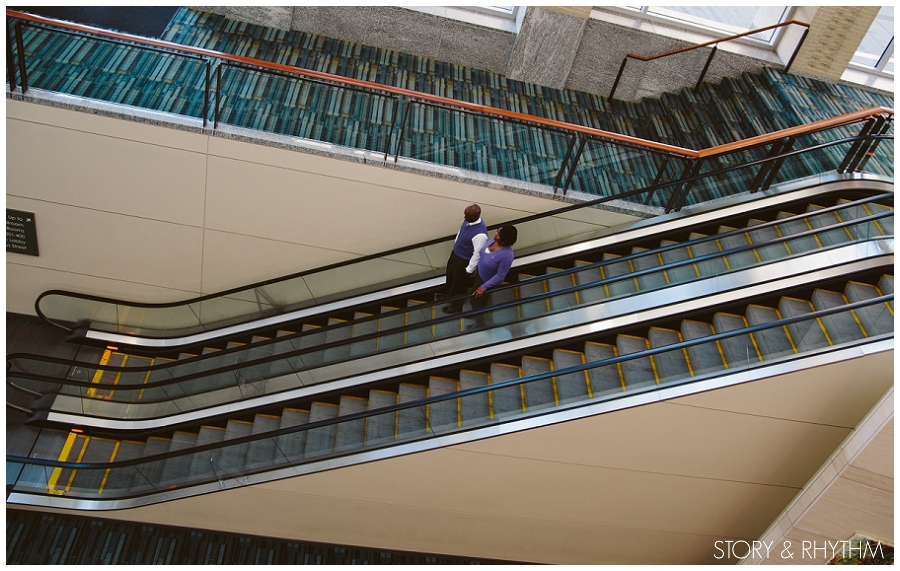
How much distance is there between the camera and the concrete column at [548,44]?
28.0 feet

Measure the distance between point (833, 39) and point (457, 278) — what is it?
6635 millimetres

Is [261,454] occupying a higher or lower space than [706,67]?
lower

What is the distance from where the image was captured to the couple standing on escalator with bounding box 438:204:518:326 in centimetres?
597

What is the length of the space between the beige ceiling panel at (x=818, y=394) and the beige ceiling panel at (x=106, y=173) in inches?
214

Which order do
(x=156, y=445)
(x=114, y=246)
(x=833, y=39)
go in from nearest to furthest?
(x=156, y=445) → (x=114, y=246) → (x=833, y=39)

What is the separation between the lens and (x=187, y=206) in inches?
288

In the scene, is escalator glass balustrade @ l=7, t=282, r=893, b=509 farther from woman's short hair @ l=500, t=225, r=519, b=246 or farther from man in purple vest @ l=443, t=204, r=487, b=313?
woman's short hair @ l=500, t=225, r=519, b=246

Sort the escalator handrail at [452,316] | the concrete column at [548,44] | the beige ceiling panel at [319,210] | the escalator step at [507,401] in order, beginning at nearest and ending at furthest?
the escalator step at [507,401] < the escalator handrail at [452,316] < the beige ceiling panel at [319,210] < the concrete column at [548,44]

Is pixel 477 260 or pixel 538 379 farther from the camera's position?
pixel 477 260

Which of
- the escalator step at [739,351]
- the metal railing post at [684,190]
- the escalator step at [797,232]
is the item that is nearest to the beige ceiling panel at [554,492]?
the escalator step at [739,351]

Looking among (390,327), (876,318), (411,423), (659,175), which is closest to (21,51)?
(390,327)

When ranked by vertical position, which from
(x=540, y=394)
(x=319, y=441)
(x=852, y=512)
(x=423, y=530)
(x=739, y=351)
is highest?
(x=739, y=351)

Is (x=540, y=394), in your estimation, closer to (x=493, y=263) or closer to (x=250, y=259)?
(x=493, y=263)

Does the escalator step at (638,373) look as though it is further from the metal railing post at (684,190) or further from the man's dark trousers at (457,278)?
the metal railing post at (684,190)
